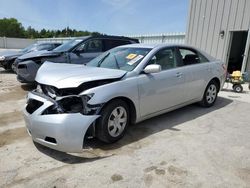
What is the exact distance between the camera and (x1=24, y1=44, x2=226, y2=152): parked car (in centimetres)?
295

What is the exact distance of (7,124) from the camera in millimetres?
4199

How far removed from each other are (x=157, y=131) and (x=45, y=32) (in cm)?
7010

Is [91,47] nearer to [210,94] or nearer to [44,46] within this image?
[210,94]

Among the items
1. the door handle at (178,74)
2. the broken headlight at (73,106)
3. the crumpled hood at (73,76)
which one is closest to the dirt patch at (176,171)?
the broken headlight at (73,106)

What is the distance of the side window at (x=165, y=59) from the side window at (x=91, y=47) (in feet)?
11.9

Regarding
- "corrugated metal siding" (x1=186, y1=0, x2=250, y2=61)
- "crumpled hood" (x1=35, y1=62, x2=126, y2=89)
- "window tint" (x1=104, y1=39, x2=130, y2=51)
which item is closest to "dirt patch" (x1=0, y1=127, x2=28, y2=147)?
"crumpled hood" (x1=35, y1=62, x2=126, y2=89)

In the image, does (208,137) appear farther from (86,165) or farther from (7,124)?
(7,124)

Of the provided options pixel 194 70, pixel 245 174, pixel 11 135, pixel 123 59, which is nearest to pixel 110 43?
pixel 194 70

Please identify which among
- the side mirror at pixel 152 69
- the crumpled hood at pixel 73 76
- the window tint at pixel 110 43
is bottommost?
the crumpled hood at pixel 73 76

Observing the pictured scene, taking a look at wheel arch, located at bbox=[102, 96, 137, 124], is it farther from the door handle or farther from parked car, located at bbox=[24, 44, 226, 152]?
the door handle

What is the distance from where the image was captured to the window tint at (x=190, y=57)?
470cm

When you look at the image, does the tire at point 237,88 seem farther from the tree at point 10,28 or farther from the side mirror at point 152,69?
the tree at point 10,28

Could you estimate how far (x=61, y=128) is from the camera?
285 centimetres

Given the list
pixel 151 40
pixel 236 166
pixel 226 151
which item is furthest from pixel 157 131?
pixel 151 40
